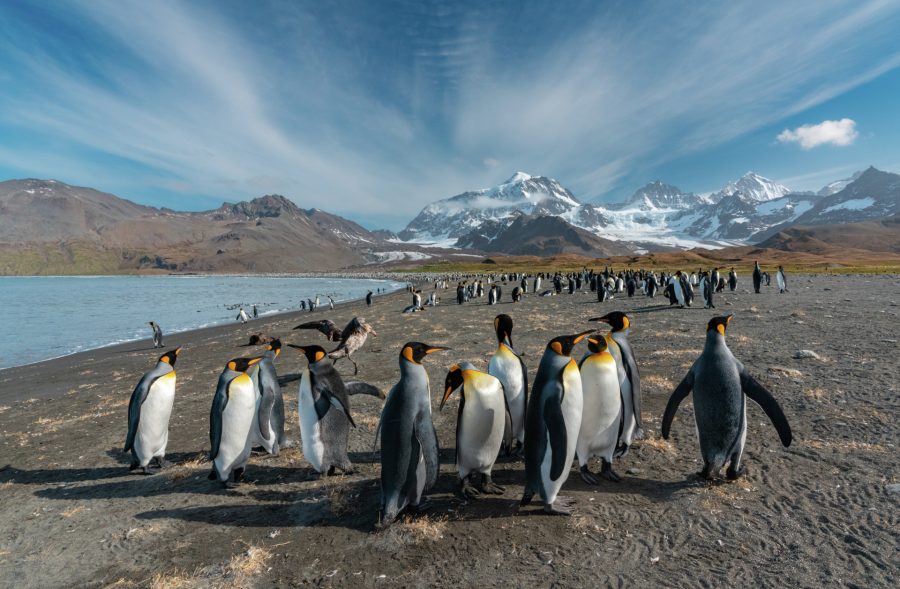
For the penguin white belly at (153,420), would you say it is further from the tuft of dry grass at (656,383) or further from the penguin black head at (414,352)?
the tuft of dry grass at (656,383)

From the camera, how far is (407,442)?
4539mm

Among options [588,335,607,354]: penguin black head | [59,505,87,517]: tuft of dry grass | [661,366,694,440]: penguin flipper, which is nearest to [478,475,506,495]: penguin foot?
[588,335,607,354]: penguin black head

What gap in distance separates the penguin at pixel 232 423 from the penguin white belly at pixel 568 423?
3.93 m

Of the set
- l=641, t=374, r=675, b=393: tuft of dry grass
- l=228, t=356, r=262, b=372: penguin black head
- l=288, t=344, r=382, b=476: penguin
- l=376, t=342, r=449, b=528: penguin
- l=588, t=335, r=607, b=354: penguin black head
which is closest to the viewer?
l=376, t=342, r=449, b=528: penguin

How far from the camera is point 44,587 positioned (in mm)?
4062

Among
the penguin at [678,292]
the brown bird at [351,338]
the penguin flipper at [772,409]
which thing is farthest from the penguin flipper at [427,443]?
the penguin at [678,292]

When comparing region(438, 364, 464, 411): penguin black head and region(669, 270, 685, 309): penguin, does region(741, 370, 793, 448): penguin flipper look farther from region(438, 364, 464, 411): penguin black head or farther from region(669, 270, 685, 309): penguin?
region(669, 270, 685, 309): penguin

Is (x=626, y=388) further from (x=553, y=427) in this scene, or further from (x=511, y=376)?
(x=553, y=427)

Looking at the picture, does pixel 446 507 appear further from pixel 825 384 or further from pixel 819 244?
pixel 819 244

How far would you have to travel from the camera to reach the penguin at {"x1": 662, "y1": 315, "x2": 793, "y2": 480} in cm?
480

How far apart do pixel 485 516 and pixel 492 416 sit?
1.04 m

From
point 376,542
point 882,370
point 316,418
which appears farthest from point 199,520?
point 882,370

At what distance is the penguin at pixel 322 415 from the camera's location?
18.4ft

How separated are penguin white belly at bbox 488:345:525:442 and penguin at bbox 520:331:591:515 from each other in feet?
3.62
